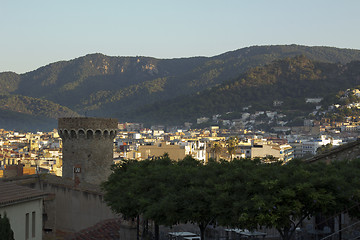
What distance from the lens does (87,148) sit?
134 ft

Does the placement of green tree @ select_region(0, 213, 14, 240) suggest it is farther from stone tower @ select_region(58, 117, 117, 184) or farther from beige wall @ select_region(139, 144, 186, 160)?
beige wall @ select_region(139, 144, 186, 160)

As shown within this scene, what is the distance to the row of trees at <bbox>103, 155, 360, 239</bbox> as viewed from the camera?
1964cm

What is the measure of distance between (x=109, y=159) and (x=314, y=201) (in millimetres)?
23091

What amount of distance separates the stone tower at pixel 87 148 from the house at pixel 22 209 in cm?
1597

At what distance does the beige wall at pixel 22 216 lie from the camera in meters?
21.0

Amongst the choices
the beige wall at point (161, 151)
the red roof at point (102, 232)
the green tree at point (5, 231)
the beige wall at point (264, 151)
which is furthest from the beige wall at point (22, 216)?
the beige wall at point (264, 151)

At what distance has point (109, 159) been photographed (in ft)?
135

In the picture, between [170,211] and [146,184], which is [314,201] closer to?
[170,211]

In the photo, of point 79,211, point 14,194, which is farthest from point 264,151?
point 14,194

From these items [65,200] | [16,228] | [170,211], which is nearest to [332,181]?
[170,211]

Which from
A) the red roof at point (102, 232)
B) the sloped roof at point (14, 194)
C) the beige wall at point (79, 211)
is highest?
the sloped roof at point (14, 194)

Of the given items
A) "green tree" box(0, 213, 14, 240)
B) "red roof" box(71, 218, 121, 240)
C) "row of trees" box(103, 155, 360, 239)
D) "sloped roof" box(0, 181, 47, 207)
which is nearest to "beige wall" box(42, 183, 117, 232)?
"red roof" box(71, 218, 121, 240)

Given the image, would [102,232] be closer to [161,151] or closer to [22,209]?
[22,209]

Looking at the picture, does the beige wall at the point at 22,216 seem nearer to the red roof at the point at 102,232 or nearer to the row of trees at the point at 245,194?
the row of trees at the point at 245,194
